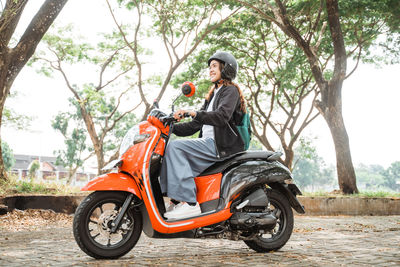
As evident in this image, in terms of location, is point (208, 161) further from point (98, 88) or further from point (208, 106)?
point (98, 88)

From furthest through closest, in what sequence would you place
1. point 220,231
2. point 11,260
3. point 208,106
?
1. point 208,106
2. point 220,231
3. point 11,260

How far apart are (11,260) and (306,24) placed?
15.2 metres

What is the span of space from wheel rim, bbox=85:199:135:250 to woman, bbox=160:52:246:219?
37 cm

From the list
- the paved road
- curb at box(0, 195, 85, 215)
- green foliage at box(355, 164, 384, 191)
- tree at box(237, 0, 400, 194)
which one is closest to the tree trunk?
tree at box(237, 0, 400, 194)

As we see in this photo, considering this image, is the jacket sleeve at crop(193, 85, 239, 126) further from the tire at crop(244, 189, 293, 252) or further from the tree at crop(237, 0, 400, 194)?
the tree at crop(237, 0, 400, 194)

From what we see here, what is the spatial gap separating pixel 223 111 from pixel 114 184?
1.24 meters

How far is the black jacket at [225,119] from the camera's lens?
4395 millimetres

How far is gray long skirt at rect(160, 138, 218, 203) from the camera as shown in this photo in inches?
163

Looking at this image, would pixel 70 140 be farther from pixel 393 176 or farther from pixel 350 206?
pixel 393 176

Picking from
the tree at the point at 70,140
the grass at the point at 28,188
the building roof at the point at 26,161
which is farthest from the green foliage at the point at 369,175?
the grass at the point at 28,188

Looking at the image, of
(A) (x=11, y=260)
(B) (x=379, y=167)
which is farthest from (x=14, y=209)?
(B) (x=379, y=167)

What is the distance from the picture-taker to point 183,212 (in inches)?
166

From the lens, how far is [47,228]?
745cm

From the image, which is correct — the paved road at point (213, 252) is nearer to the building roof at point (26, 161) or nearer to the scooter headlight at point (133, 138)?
the scooter headlight at point (133, 138)
